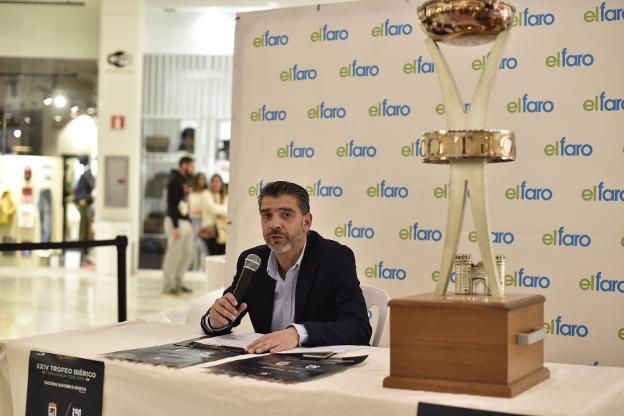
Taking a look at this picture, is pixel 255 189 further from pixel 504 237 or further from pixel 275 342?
pixel 275 342

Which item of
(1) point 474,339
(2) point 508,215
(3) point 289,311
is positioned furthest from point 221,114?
(1) point 474,339

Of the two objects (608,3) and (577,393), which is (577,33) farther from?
(577,393)

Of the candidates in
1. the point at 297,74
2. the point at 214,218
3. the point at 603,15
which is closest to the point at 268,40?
the point at 297,74

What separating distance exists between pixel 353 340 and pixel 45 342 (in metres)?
1.02

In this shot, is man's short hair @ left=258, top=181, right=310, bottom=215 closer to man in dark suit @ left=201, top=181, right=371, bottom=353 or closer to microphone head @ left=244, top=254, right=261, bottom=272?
man in dark suit @ left=201, top=181, right=371, bottom=353

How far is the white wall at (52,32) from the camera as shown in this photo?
14688 mm

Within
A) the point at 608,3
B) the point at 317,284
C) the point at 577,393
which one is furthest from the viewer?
the point at 608,3

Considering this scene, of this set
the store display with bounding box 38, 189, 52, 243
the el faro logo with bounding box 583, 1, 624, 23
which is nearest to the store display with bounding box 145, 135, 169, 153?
the store display with bounding box 38, 189, 52, 243

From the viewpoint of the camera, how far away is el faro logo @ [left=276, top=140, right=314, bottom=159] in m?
5.18

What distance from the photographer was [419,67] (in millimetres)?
4883

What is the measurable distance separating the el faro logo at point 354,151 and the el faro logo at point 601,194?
119 cm

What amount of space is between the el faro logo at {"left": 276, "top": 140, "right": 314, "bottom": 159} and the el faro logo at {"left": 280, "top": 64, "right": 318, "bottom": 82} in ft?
1.26

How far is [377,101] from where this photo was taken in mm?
4980

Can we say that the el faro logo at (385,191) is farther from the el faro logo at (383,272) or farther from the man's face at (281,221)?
the man's face at (281,221)
